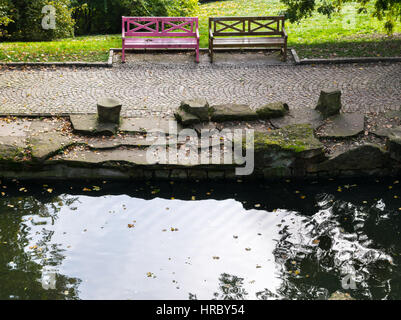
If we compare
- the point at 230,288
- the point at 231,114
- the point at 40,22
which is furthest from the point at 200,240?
the point at 40,22

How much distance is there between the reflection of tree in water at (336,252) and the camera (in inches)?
267

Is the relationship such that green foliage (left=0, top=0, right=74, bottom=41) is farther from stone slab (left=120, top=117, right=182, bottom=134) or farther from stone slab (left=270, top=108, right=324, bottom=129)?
stone slab (left=270, top=108, right=324, bottom=129)

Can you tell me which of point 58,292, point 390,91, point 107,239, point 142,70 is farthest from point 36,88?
point 390,91

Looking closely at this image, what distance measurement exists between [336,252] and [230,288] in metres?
1.55

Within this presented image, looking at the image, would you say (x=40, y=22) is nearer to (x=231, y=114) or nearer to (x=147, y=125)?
(x=147, y=125)

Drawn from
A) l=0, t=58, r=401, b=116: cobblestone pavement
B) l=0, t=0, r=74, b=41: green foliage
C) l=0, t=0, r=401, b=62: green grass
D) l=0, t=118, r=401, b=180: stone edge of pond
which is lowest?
l=0, t=118, r=401, b=180: stone edge of pond

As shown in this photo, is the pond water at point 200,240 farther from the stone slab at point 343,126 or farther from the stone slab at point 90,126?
the stone slab at point 90,126

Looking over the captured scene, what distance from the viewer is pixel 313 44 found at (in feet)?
48.6

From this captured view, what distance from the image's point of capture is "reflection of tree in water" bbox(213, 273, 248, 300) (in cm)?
666

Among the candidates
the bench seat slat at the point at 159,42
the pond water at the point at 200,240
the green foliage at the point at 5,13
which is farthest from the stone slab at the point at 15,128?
the green foliage at the point at 5,13

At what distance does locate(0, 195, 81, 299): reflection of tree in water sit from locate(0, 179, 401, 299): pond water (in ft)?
0.05

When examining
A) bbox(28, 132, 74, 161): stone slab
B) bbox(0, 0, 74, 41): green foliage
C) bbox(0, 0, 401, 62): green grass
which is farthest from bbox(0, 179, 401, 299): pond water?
bbox(0, 0, 74, 41): green foliage

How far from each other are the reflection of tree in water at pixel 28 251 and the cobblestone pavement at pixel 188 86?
2.82 metres
